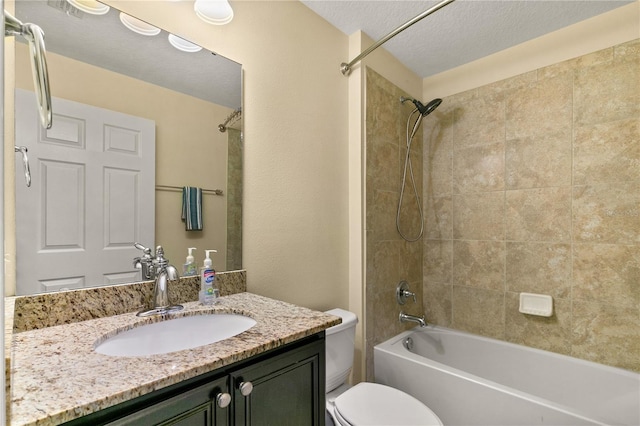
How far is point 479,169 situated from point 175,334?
2112 millimetres

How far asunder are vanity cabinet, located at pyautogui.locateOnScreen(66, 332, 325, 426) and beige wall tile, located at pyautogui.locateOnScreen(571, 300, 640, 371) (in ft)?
5.61

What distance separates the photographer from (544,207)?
192 cm

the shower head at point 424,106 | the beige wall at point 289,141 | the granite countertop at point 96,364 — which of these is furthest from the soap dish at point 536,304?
the granite countertop at point 96,364

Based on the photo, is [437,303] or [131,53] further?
[437,303]

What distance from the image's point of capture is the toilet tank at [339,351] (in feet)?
4.85

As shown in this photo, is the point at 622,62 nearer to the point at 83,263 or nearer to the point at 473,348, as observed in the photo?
the point at 473,348

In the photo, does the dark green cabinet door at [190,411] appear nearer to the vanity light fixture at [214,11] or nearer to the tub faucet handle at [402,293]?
the vanity light fixture at [214,11]

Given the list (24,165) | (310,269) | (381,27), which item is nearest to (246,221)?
(310,269)

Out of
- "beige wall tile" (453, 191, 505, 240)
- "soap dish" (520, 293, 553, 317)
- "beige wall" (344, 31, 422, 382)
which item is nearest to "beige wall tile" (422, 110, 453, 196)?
"beige wall tile" (453, 191, 505, 240)

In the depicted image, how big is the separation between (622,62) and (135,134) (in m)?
2.47

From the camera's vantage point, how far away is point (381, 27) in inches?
73.9

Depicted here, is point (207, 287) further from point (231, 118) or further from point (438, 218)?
point (438, 218)

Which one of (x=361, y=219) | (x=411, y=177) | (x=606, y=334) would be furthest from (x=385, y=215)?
(x=606, y=334)

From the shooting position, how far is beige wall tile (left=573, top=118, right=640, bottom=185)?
64.7 inches
